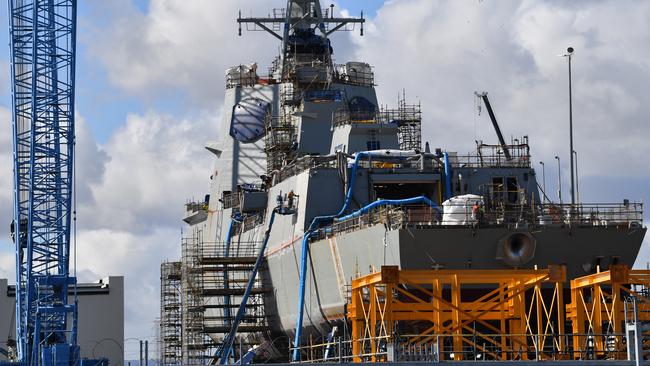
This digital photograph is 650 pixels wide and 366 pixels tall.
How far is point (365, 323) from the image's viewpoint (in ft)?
156

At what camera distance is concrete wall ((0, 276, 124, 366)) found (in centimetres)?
7469

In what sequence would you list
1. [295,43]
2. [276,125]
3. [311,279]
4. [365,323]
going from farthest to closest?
[295,43] → [276,125] → [311,279] → [365,323]

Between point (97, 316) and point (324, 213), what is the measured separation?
81.3 ft

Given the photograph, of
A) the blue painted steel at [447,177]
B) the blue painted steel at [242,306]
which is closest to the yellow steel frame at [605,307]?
the blue painted steel at [447,177]

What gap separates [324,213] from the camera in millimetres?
54406

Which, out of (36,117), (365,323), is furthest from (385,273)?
(36,117)

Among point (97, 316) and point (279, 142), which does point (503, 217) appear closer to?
point (279, 142)

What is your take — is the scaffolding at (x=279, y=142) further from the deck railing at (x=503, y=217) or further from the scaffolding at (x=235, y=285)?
the deck railing at (x=503, y=217)

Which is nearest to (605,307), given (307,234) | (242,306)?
(307,234)

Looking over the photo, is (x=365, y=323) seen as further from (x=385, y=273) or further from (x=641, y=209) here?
(x=641, y=209)

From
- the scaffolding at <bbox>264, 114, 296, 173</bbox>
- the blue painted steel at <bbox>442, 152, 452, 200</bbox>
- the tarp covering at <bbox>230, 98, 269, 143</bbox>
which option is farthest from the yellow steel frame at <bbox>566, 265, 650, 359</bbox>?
the tarp covering at <bbox>230, 98, 269, 143</bbox>

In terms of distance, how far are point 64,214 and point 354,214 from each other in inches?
594

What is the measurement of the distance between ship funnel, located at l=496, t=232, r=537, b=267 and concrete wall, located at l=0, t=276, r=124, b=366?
30159 millimetres

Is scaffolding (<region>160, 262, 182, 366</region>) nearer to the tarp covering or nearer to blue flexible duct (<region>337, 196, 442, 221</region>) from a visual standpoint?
the tarp covering
